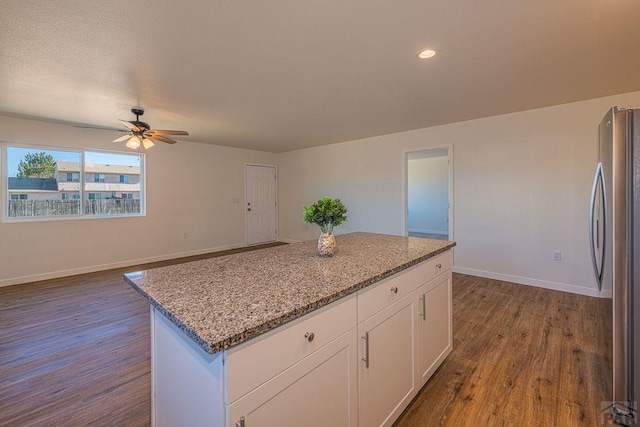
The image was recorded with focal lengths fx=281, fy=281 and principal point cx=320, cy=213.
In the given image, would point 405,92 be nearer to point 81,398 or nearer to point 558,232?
point 558,232

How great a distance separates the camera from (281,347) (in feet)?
3.10

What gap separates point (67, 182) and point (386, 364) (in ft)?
17.9

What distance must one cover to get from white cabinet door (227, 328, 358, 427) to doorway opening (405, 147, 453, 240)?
7251 mm

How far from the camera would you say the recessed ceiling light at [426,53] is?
87.4 inches

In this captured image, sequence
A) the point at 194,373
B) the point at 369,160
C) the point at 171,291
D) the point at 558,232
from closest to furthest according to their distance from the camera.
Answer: the point at 194,373
the point at 171,291
the point at 558,232
the point at 369,160

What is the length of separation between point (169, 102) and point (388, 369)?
11.7 feet

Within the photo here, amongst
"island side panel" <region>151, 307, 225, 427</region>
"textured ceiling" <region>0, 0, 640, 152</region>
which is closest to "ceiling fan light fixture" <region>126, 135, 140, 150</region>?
"textured ceiling" <region>0, 0, 640, 152</region>

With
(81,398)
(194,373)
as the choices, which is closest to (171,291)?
(194,373)

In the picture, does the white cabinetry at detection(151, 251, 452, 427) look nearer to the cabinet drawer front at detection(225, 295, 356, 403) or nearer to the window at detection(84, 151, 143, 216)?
the cabinet drawer front at detection(225, 295, 356, 403)

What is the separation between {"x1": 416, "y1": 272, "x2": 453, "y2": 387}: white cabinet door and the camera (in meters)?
1.75

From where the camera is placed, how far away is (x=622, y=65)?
2.49 metres

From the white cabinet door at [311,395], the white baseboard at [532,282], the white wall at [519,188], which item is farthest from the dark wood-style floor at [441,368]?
the white cabinet door at [311,395]

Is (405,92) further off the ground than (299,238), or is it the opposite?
(405,92)

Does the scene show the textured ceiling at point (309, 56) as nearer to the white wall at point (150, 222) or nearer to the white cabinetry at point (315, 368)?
the white wall at point (150, 222)
